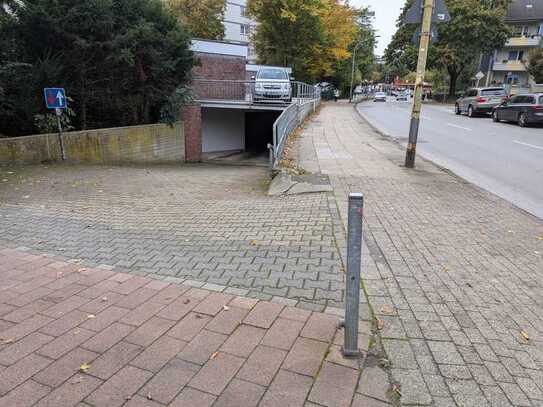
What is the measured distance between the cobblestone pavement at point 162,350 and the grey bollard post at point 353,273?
0.12 meters

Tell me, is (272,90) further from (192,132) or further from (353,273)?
(353,273)

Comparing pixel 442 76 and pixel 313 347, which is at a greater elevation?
pixel 442 76

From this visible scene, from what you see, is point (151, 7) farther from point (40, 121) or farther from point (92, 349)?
point (92, 349)

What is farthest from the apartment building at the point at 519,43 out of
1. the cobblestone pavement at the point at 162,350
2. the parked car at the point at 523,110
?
the cobblestone pavement at the point at 162,350

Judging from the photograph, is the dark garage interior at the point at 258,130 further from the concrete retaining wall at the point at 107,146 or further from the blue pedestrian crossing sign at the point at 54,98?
the blue pedestrian crossing sign at the point at 54,98

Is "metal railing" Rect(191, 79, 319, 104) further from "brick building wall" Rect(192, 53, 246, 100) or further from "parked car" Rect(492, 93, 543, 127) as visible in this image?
"parked car" Rect(492, 93, 543, 127)

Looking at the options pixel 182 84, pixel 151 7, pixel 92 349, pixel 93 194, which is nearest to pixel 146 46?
pixel 151 7

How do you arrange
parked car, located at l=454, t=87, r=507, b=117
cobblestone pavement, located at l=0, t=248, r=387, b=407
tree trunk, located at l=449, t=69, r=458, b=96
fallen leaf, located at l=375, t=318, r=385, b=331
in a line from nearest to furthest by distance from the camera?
cobblestone pavement, located at l=0, t=248, r=387, b=407 → fallen leaf, located at l=375, t=318, r=385, b=331 → parked car, located at l=454, t=87, r=507, b=117 → tree trunk, located at l=449, t=69, r=458, b=96

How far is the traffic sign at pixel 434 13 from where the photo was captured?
8.47 m

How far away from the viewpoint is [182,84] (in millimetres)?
16438

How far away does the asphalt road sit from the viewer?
7.87 metres

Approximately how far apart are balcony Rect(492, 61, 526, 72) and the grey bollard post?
59.6 metres

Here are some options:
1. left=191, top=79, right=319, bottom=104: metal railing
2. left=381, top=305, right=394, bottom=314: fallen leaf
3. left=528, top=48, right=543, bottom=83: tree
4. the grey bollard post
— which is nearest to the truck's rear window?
left=191, top=79, right=319, bottom=104: metal railing

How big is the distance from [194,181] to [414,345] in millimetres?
7985
